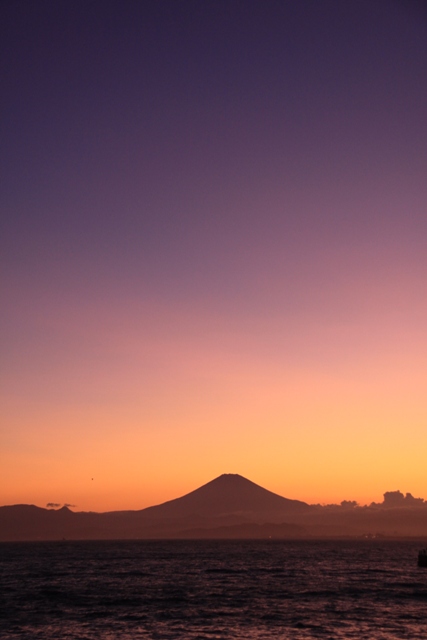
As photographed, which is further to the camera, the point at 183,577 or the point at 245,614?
the point at 183,577

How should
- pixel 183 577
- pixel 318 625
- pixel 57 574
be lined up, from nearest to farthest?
pixel 318 625 < pixel 183 577 < pixel 57 574

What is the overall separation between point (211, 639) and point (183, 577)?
57076mm

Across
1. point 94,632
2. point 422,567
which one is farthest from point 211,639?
point 422,567

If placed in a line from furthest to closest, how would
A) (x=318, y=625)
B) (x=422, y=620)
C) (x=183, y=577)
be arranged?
(x=183, y=577)
(x=422, y=620)
(x=318, y=625)

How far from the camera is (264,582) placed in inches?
3474

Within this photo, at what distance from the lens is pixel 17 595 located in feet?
236

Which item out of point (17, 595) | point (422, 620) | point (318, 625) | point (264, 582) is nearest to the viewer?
point (318, 625)

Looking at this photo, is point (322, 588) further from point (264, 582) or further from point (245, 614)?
point (245, 614)

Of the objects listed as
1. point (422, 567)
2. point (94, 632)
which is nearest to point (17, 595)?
point (94, 632)

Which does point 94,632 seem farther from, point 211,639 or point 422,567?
point 422,567

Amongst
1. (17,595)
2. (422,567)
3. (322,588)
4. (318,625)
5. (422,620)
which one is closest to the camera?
(318,625)

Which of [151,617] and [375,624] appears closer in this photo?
[375,624]

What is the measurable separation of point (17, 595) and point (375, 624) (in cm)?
4430

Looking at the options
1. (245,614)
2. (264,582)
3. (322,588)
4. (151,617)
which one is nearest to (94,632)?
(151,617)
